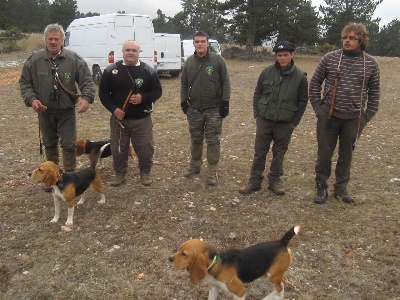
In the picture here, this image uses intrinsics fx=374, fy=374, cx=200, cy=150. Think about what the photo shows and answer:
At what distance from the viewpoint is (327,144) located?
5340mm

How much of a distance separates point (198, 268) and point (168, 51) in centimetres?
1626

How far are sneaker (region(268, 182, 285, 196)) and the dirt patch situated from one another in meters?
0.11

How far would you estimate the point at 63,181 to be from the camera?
15.3 feet

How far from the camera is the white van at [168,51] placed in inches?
707

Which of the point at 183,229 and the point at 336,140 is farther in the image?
the point at 336,140

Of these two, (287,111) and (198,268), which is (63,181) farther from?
(287,111)

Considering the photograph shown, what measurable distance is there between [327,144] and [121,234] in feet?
10.1

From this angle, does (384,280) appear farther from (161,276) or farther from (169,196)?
(169,196)

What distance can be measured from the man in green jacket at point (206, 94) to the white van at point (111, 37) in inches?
371

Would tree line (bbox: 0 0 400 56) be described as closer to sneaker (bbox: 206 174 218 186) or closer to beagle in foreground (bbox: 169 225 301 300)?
sneaker (bbox: 206 174 218 186)

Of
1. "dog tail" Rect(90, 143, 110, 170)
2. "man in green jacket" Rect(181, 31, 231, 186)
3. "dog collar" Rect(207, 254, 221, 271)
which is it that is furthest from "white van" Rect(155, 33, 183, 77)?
"dog collar" Rect(207, 254, 221, 271)

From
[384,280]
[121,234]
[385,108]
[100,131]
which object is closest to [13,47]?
[100,131]

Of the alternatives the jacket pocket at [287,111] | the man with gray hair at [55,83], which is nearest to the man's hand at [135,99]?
the man with gray hair at [55,83]

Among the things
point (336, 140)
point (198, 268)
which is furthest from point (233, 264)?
point (336, 140)
